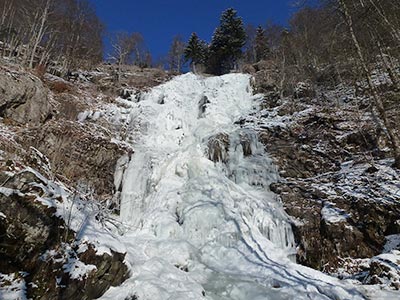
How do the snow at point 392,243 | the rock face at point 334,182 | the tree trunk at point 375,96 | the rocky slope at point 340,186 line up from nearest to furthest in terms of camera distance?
the snow at point 392,243 → the rocky slope at point 340,186 → the rock face at point 334,182 → the tree trunk at point 375,96

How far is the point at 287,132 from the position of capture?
11531 mm

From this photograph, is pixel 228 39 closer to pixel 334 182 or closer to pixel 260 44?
pixel 260 44

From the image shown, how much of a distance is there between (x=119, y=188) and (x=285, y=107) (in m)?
9.25

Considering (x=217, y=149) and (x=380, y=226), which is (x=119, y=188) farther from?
(x=380, y=226)

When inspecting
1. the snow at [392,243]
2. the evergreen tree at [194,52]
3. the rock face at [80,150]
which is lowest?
the snow at [392,243]

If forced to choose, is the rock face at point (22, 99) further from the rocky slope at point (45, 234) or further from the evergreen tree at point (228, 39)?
the evergreen tree at point (228, 39)

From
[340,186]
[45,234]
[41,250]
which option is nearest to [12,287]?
[41,250]

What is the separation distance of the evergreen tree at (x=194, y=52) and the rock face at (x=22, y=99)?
22.2 metres

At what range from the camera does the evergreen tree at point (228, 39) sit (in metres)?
29.4

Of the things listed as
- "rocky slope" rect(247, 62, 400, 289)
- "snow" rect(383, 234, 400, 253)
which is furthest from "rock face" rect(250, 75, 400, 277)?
"snow" rect(383, 234, 400, 253)

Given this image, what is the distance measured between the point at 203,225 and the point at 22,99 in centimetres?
767

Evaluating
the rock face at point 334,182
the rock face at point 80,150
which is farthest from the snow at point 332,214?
the rock face at point 80,150

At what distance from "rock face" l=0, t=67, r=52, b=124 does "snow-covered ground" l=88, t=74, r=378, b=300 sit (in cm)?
349

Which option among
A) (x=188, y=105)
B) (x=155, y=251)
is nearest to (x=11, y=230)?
(x=155, y=251)
